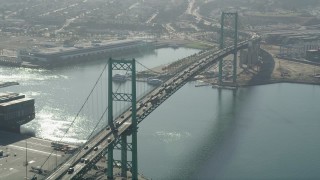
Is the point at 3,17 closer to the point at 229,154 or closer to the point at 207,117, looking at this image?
the point at 207,117

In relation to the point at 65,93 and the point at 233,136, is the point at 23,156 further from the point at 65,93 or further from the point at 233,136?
the point at 65,93

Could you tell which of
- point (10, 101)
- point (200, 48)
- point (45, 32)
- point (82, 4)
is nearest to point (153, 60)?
point (200, 48)

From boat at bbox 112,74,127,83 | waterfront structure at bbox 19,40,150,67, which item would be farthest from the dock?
waterfront structure at bbox 19,40,150,67

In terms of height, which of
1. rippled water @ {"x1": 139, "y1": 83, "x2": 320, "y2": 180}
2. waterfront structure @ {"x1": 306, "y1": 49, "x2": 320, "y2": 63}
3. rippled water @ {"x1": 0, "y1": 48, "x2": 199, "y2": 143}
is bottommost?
rippled water @ {"x1": 139, "y1": 83, "x2": 320, "y2": 180}

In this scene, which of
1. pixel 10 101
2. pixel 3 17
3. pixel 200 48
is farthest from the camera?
pixel 3 17

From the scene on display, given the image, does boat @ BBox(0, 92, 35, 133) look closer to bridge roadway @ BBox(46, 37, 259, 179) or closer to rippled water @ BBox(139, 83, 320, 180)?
rippled water @ BBox(139, 83, 320, 180)

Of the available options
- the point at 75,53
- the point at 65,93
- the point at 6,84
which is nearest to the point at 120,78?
the point at 65,93

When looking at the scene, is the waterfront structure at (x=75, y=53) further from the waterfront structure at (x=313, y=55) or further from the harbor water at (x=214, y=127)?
the waterfront structure at (x=313, y=55)
